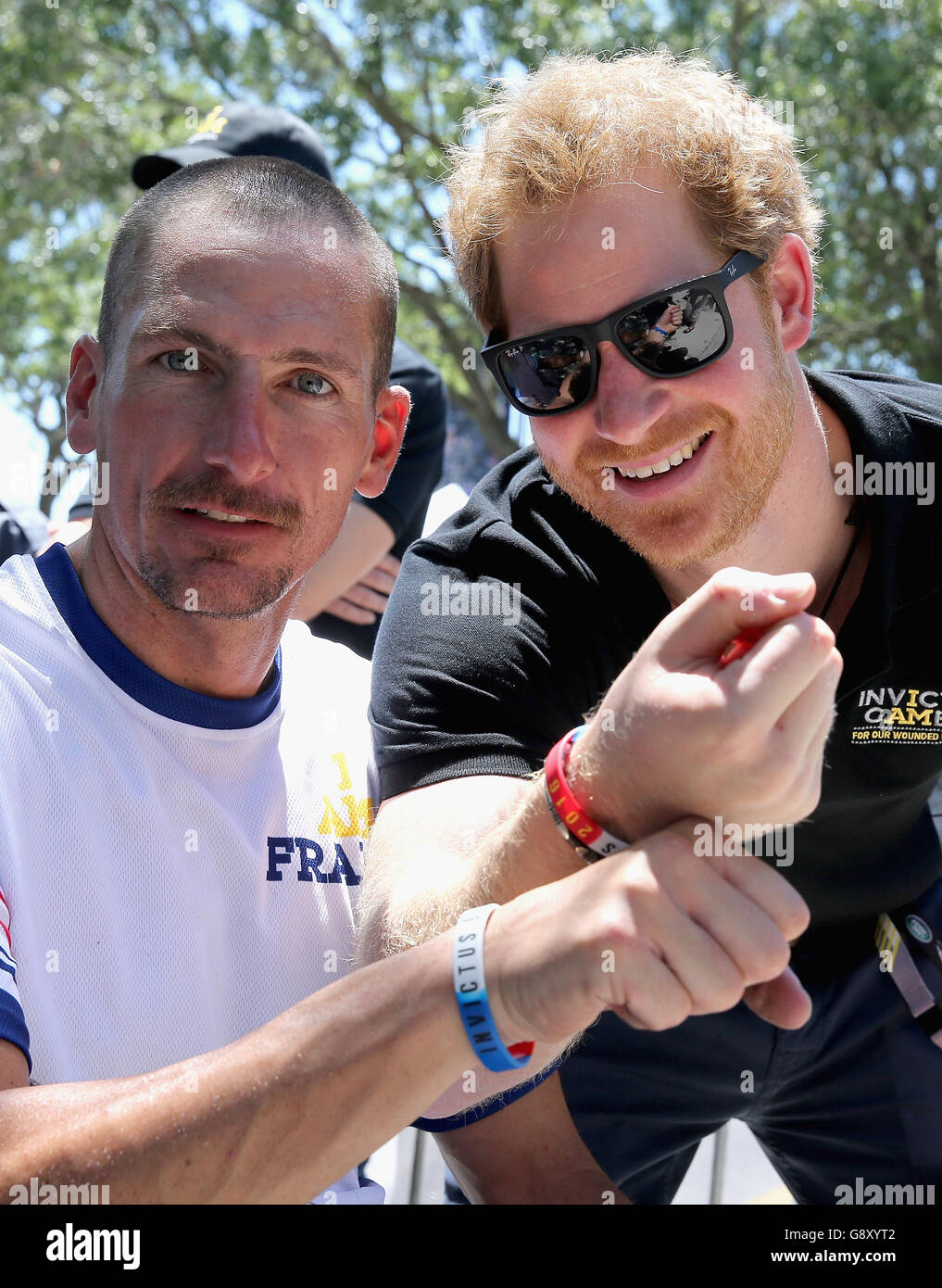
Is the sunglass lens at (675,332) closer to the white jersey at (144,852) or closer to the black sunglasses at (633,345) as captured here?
the black sunglasses at (633,345)

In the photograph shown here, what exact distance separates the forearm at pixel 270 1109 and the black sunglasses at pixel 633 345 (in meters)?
1.23

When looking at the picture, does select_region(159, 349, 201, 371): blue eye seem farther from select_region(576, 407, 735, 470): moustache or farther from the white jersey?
select_region(576, 407, 735, 470): moustache

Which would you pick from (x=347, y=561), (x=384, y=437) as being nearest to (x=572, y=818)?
(x=384, y=437)

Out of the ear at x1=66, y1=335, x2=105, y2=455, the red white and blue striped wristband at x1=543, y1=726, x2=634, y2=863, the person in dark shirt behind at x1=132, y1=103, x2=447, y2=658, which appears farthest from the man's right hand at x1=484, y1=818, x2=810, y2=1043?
the person in dark shirt behind at x1=132, y1=103, x2=447, y2=658

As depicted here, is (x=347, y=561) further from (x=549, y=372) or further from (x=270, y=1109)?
(x=270, y=1109)

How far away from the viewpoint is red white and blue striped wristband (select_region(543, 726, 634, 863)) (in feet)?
5.30

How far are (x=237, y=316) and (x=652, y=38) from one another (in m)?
7.51

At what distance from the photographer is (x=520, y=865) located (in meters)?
1.75

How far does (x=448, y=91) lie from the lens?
31.2 feet

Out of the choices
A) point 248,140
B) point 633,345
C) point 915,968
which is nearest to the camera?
point 633,345

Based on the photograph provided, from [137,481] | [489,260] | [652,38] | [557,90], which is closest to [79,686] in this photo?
[137,481]

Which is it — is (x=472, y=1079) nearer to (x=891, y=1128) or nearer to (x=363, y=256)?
(x=891, y=1128)

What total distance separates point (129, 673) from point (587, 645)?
0.89 metres

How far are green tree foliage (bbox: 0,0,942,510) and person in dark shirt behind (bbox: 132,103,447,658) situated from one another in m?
4.43
